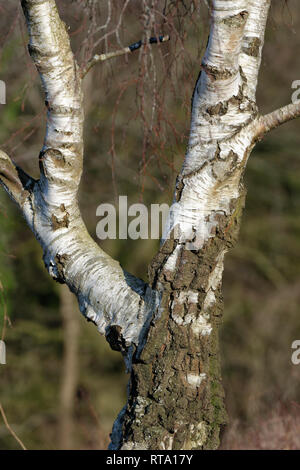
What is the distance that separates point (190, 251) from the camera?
1822mm

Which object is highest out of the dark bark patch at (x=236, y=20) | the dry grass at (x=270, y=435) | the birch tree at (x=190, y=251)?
the dark bark patch at (x=236, y=20)

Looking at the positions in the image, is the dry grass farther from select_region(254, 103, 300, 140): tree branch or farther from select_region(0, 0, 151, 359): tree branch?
select_region(254, 103, 300, 140): tree branch

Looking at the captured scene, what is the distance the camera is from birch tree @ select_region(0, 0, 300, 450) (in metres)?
1.80

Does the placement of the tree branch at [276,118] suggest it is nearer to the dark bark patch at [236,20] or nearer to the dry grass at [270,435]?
the dark bark patch at [236,20]

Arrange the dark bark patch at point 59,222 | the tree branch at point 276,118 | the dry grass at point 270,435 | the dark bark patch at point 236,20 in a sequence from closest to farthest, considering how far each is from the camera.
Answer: the dark bark patch at point 236,20 < the tree branch at point 276,118 < the dark bark patch at point 59,222 < the dry grass at point 270,435

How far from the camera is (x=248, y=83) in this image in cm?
183

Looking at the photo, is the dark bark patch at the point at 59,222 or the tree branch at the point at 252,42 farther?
the dark bark patch at the point at 59,222

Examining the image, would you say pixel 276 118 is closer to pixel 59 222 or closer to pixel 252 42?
pixel 252 42

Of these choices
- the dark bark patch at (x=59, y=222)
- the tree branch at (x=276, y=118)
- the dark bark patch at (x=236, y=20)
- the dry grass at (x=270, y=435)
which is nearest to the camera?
the dark bark patch at (x=236, y=20)

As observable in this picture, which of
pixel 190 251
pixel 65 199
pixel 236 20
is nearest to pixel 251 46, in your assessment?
pixel 236 20

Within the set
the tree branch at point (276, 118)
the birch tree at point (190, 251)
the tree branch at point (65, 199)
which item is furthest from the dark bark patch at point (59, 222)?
the tree branch at point (276, 118)

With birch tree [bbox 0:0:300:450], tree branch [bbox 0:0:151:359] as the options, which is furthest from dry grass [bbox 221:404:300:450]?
tree branch [bbox 0:0:151:359]

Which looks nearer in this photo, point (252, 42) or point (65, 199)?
point (252, 42)

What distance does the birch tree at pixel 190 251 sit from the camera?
1804 mm
